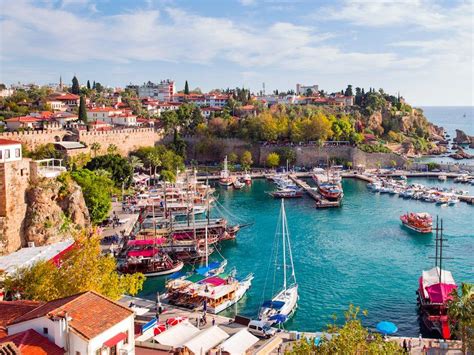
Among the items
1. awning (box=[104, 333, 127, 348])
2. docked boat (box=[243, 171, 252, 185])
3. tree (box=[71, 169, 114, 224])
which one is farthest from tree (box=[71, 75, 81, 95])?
awning (box=[104, 333, 127, 348])

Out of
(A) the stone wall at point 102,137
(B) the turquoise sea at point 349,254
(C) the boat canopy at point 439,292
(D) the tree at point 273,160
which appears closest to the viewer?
(C) the boat canopy at point 439,292

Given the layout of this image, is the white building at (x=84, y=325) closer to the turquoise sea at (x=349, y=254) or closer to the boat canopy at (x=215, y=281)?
the turquoise sea at (x=349, y=254)

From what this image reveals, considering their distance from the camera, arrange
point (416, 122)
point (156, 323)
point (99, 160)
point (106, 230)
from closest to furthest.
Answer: point (156, 323), point (106, 230), point (99, 160), point (416, 122)

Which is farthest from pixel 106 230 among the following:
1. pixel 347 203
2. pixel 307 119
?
pixel 307 119

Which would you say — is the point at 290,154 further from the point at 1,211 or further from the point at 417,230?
the point at 1,211

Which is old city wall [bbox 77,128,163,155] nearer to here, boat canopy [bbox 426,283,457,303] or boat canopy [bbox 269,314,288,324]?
boat canopy [bbox 269,314,288,324]

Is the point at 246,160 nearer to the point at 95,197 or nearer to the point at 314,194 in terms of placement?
the point at 314,194

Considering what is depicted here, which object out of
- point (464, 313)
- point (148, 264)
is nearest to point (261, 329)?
point (464, 313)

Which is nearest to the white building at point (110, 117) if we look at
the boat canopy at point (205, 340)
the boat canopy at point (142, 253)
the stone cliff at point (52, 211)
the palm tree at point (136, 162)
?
the palm tree at point (136, 162)
